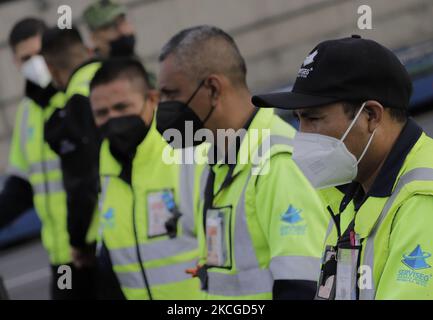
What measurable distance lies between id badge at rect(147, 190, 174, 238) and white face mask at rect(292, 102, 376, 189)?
4.33ft

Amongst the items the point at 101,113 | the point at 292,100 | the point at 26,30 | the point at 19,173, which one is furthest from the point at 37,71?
the point at 292,100

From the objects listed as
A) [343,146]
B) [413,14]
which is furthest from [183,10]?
[343,146]

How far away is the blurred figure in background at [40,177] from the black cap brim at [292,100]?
286cm

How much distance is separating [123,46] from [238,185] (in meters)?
2.76

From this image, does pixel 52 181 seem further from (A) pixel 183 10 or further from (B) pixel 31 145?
(A) pixel 183 10

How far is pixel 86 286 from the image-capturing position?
17.6 feet

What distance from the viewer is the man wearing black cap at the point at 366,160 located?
90.4 inches

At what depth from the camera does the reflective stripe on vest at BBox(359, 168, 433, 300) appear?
233 cm

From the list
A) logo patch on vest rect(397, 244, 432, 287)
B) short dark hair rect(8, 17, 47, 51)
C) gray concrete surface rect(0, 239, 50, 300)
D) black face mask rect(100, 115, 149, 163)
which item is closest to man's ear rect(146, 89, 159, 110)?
black face mask rect(100, 115, 149, 163)

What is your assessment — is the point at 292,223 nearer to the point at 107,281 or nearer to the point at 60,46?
the point at 107,281

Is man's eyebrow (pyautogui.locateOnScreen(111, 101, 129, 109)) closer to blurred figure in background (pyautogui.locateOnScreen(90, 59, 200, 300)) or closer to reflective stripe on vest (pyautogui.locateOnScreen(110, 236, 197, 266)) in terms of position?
blurred figure in background (pyautogui.locateOnScreen(90, 59, 200, 300))

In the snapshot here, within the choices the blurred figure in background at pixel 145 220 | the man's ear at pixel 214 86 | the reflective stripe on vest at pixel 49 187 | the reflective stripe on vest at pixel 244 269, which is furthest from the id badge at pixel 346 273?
the reflective stripe on vest at pixel 49 187

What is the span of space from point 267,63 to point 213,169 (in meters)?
12.6

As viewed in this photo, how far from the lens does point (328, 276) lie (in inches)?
103
